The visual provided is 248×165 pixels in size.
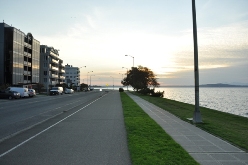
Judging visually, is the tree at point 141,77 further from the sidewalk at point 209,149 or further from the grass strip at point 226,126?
the sidewalk at point 209,149

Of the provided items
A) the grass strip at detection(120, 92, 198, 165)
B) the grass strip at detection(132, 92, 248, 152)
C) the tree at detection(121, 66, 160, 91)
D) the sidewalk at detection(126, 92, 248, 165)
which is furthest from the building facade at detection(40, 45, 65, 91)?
the sidewalk at detection(126, 92, 248, 165)

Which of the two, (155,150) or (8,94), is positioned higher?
(8,94)

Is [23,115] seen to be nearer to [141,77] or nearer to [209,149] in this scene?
[209,149]

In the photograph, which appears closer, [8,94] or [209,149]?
[209,149]

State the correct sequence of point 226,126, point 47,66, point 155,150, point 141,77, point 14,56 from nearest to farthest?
point 155,150 → point 226,126 → point 14,56 → point 141,77 → point 47,66

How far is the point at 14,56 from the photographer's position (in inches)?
2586

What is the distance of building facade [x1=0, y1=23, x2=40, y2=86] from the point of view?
209 ft

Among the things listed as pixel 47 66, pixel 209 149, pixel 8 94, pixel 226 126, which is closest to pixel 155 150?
pixel 209 149

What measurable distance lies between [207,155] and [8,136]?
7.23 m

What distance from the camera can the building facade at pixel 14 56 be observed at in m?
63.6

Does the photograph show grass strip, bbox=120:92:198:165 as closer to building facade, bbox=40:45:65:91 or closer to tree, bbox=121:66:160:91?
tree, bbox=121:66:160:91

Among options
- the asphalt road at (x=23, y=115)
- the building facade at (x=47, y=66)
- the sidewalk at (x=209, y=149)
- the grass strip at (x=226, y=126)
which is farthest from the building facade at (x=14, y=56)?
the sidewalk at (x=209, y=149)

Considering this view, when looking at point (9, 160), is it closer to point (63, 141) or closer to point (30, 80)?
point (63, 141)

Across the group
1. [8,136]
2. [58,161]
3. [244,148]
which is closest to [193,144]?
[244,148]
